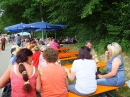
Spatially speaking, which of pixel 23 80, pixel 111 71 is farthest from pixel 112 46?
pixel 23 80

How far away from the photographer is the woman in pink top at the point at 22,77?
3.67m

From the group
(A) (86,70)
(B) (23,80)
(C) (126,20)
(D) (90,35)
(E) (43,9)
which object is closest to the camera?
(B) (23,80)

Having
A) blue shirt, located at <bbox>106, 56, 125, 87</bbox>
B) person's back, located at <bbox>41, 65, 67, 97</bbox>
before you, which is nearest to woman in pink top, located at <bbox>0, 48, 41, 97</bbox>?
person's back, located at <bbox>41, 65, 67, 97</bbox>

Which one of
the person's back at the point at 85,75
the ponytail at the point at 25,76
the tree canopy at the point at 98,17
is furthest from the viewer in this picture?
the tree canopy at the point at 98,17

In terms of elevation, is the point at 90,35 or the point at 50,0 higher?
the point at 50,0

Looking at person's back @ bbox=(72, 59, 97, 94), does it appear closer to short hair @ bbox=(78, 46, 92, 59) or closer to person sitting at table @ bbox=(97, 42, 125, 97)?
short hair @ bbox=(78, 46, 92, 59)

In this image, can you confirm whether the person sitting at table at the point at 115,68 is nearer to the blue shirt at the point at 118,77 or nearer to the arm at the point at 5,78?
the blue shirt at the point at 118,77

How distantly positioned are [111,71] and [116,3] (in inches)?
296

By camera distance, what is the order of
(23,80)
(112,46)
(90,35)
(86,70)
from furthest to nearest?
1. (90,35)
2. (112,46)
3. (86,70)
4. (23,80)

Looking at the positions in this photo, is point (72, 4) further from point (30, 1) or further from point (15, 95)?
point (30, 1)

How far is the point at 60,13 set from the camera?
1554cm

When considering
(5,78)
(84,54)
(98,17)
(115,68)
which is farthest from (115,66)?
(98,17)

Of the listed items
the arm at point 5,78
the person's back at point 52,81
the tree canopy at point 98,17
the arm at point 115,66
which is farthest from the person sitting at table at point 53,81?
the tree canopy at point 98,17

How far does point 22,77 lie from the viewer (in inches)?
145
